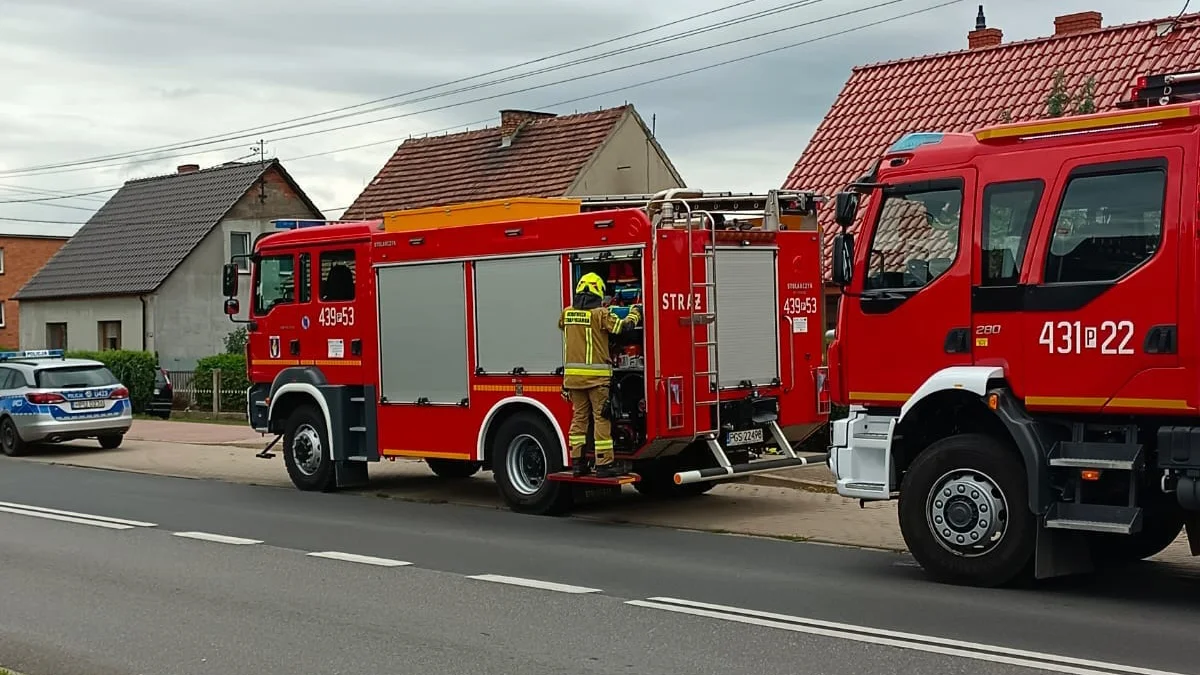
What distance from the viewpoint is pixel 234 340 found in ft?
119

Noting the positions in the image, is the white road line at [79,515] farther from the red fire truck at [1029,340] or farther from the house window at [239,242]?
the house window at [239,242]

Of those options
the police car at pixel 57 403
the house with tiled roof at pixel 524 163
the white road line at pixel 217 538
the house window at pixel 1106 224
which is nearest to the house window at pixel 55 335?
the house with tiled roof at pixel 524 163

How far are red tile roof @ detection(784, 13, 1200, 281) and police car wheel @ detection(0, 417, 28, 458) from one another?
43.2 feet

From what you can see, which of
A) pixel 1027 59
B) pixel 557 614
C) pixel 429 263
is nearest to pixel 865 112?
pixel 1027 59

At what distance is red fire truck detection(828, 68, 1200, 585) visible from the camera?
8.50 meters

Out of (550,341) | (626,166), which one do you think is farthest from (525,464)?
(626,166)

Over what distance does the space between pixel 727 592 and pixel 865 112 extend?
1660 cm

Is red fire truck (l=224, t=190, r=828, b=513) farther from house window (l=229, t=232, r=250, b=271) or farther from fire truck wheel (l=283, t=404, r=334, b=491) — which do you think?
house window (l=229, t=232, r=250, b=271)

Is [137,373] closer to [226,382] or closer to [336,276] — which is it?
[226,382]

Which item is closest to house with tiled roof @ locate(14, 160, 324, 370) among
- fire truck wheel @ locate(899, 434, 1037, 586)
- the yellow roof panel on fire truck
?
the yellow roof panel on fire truck

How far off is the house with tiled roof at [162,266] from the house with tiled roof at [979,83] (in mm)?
18973

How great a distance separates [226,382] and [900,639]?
24.1m

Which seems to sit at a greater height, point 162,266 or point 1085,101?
point 1085,101

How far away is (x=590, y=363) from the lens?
12656mm
